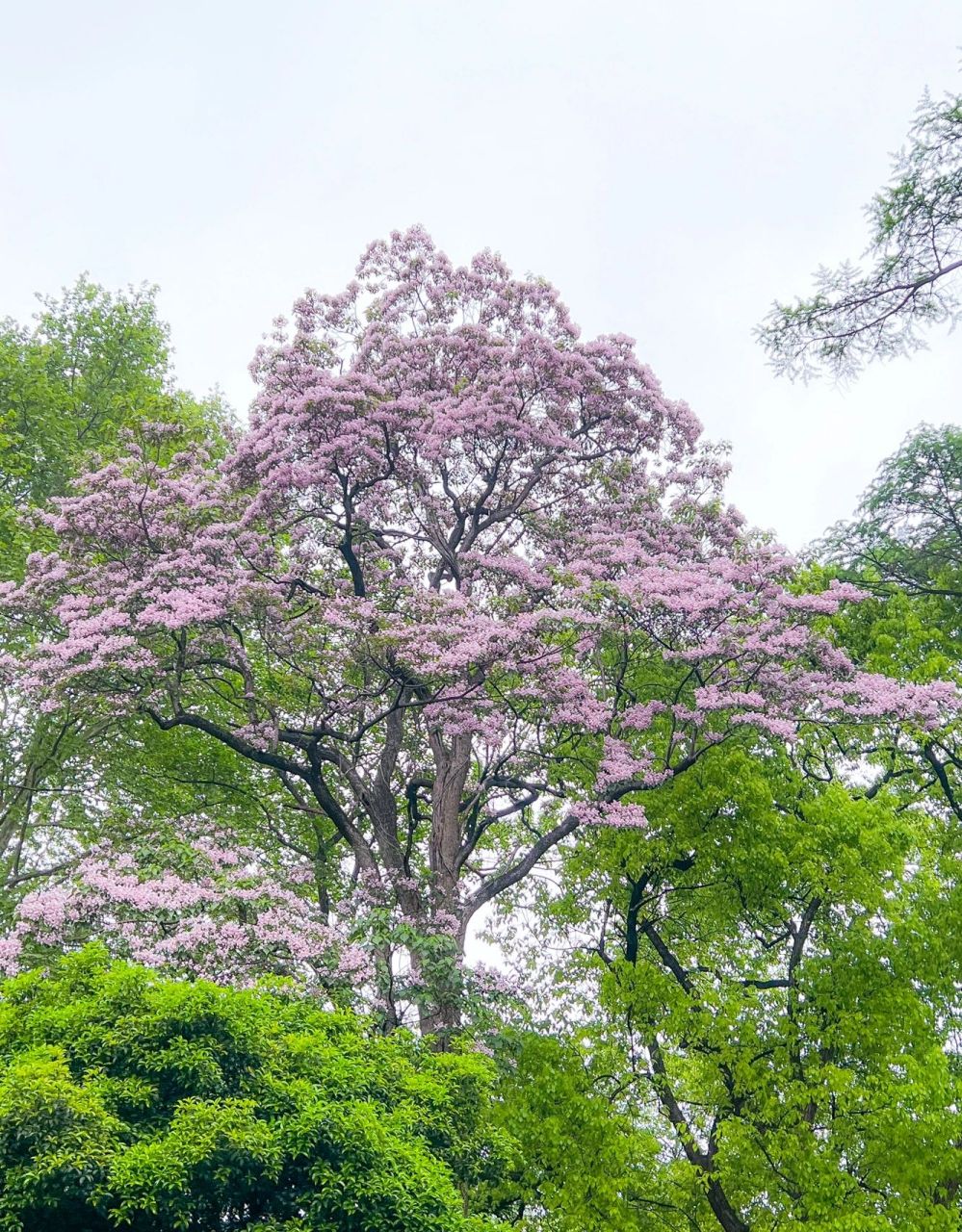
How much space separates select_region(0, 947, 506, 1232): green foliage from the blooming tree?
5682 mm

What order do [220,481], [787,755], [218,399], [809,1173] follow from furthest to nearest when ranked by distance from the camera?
1. [218,399]
2. [787,755]
3. [220,481]
4. [809,1173]

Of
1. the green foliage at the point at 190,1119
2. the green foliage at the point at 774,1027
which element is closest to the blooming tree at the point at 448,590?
the green foliage at the point at 774,1027

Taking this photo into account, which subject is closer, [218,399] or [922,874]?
[922,874]

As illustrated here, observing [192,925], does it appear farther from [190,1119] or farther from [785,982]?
[785,982]

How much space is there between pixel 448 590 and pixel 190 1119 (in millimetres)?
10117

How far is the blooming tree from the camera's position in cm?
1452

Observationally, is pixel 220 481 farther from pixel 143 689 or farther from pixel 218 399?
pixel 218 399

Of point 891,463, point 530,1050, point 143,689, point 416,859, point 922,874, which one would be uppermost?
point 891,463

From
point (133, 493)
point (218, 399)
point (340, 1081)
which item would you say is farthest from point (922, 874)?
point (218, 399)

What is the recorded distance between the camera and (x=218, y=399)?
1126 inches

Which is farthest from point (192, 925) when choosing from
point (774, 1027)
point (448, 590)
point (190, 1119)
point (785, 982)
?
point (785, 982)

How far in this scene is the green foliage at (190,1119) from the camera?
7.09 meters

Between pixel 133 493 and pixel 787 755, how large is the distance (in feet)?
36.6

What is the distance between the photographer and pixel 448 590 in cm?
1666
